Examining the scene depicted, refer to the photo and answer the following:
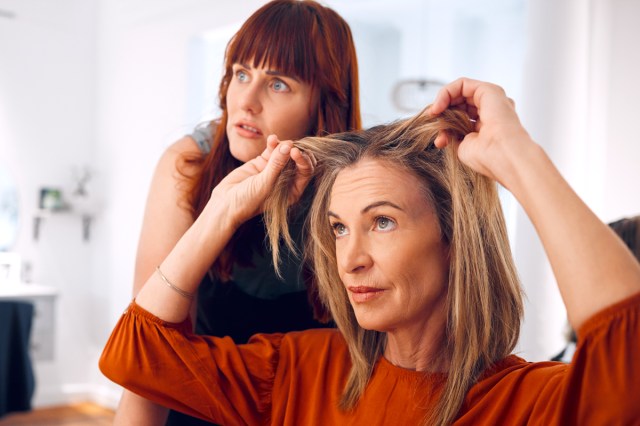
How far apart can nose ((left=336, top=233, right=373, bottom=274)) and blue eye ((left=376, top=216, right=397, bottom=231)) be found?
0.03 m

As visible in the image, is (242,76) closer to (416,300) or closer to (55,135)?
(416,300)

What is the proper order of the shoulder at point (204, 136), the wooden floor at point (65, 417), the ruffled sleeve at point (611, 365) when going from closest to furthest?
the ruffled sleeve at point (611, 365)
the shoulder at point (204, 136)
the wooden floor at point (65, 417)

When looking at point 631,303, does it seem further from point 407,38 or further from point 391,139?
point 407,38

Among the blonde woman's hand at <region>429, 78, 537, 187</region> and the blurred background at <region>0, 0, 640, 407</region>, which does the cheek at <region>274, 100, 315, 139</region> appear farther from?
the blurred background at <region>0, 0, 640, 407</region>

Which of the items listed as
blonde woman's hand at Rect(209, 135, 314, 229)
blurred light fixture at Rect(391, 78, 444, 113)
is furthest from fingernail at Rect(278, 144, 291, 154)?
blurred light fixture at Rect(391, 78, 444, 113)

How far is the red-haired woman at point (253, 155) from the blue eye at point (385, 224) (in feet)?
0.71

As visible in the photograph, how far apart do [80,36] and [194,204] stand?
490cm

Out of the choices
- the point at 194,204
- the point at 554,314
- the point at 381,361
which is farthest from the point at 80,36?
the point at 381,361

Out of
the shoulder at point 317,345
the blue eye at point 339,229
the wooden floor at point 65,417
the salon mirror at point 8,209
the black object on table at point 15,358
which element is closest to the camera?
the blue eye at point 339,229

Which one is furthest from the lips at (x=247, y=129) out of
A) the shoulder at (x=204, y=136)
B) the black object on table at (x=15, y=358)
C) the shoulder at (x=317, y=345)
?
the black object on table at (x=15, y=358)

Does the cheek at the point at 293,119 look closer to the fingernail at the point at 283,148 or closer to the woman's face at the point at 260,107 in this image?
the woman's face at the point at 260,107

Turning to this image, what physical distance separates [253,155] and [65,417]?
15.1ft

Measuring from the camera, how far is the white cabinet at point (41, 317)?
17.3 feet

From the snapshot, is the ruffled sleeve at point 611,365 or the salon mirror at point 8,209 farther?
the salon mirror at point 8,209
